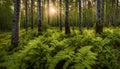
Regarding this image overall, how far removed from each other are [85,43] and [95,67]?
2.03 m

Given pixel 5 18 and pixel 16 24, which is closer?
pixel 16 24

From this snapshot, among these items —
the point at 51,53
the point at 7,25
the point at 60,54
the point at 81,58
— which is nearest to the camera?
the point at 81,58

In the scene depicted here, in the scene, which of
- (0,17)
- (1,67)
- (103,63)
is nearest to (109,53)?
(103,63)

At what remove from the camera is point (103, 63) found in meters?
6.80

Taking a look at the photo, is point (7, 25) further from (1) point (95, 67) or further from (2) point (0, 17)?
(1) point (95, 67)

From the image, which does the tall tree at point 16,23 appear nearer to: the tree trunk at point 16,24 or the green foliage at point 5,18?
the tree trunk at point 16,24

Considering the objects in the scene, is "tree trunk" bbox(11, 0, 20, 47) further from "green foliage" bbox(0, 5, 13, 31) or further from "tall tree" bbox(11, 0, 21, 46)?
"green foliage" bbox(0, 5, 13, 31)

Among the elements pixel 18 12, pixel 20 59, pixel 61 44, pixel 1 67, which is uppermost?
pixel 18 12

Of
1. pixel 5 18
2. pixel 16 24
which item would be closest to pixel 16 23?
pixel 16 24

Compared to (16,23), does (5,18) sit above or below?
above

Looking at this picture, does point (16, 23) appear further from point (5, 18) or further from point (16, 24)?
point (5, 18)

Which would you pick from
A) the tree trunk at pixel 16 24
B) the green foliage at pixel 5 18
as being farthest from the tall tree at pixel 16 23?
the green foliage at pixel 5 18

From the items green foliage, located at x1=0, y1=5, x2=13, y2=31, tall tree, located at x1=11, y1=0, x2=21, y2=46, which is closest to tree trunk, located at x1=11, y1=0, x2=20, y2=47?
tall tree, located at x1=11, y1=0, x2=21, y2=46

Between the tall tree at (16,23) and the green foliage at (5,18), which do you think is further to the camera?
the green foliage at (5,18)
